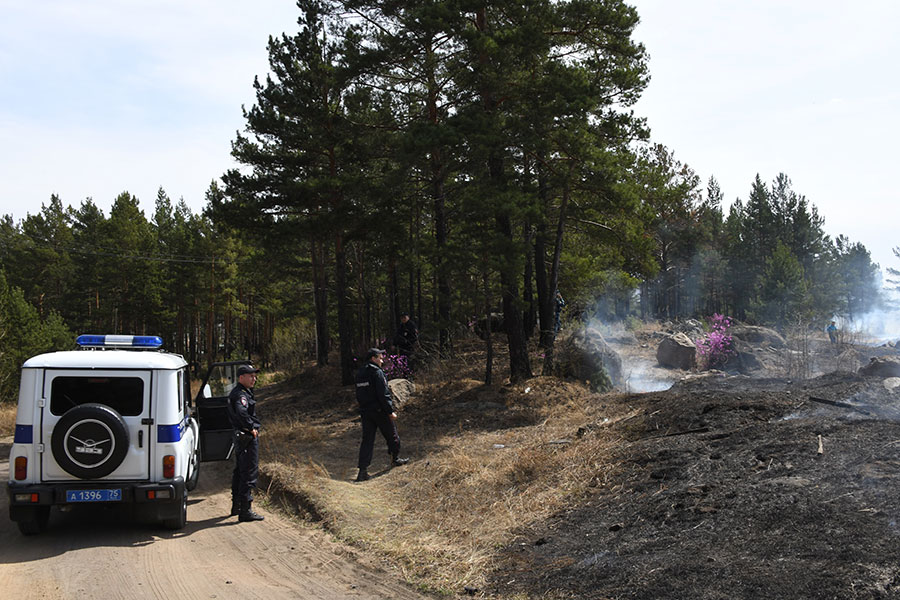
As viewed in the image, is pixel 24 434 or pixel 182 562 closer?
pixel 182 562

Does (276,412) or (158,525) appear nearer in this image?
(158,525)

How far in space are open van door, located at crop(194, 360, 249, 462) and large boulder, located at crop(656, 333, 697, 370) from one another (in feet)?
54.7

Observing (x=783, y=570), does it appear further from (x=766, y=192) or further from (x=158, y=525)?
(x=766, y=192)

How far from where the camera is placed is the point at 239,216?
25953 mm

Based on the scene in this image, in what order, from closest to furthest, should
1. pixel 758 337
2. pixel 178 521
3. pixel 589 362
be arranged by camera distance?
pixel 178 521 < pixel 589 362 < pixel 758 337

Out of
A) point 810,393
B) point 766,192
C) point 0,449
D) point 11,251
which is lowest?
point 0,449

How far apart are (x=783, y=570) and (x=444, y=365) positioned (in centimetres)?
1645

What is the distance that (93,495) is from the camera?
768cm

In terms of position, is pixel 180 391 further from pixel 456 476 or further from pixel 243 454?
pixel 456 476

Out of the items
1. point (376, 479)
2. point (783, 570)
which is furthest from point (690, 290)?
point (783, 570)

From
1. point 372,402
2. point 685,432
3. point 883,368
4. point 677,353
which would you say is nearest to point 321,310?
point 677,353

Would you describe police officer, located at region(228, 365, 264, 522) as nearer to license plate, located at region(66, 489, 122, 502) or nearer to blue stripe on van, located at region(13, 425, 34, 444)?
license plate, located at region(66, 489, 122, 502)

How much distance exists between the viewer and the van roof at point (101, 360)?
25.6 feet

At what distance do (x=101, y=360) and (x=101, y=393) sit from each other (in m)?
0.38
